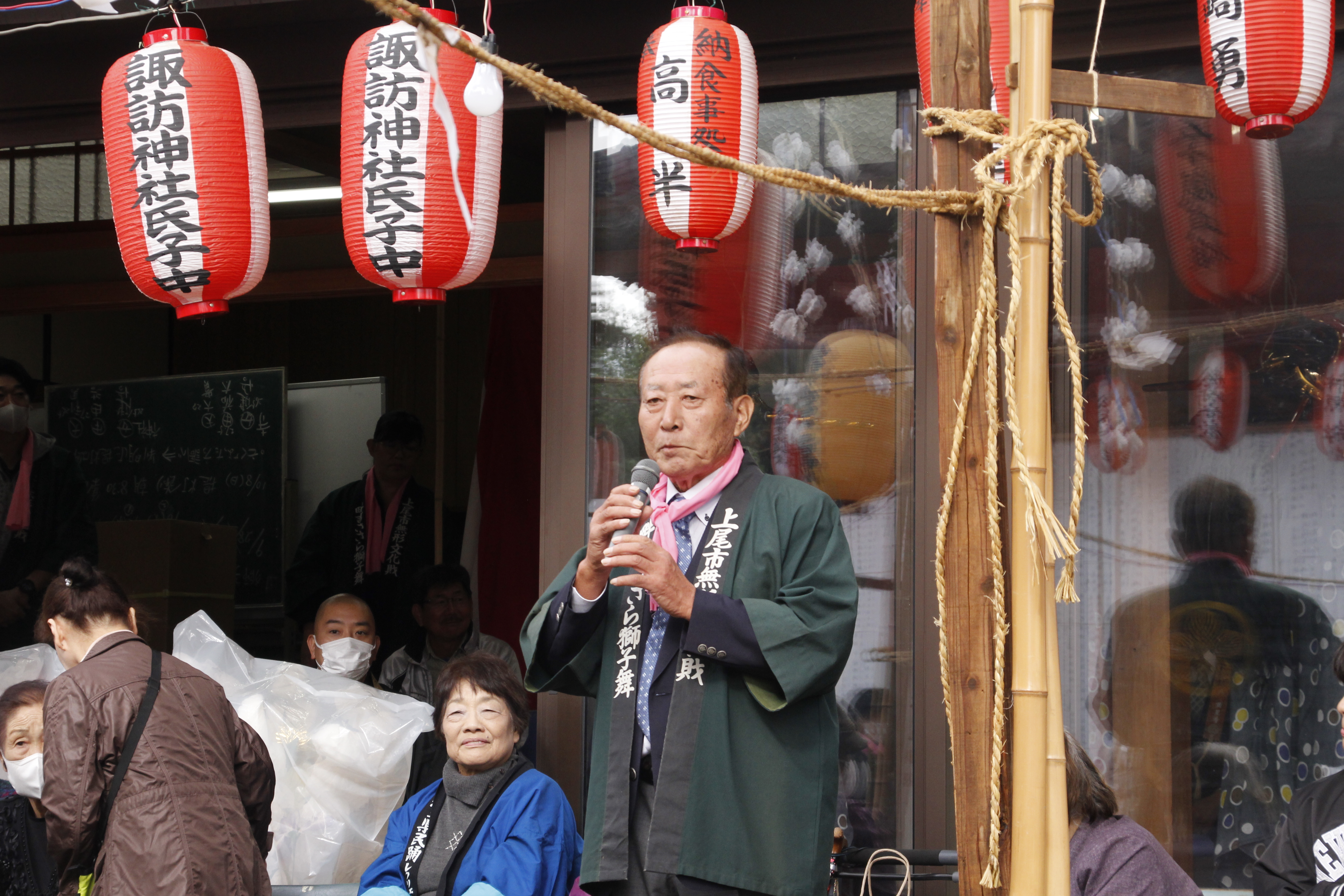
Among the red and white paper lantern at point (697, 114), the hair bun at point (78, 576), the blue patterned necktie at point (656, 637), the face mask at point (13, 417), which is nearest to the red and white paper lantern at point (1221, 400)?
the red and white paper lantern at point (697, 114)

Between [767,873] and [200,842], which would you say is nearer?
[767,873]

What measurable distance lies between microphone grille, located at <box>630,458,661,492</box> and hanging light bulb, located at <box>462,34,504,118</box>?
105cm

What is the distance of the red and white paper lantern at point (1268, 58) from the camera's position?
11.1ft

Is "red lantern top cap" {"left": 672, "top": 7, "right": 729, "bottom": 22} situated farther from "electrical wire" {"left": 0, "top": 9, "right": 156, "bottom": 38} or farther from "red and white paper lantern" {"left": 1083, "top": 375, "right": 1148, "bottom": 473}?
"electrical wire" {"left": 0, "top": 9, "right": 156, "bottom": 38}

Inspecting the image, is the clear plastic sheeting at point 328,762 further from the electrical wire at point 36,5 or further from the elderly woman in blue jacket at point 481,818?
the electrical wire at point 36,5

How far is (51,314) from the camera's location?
808cm

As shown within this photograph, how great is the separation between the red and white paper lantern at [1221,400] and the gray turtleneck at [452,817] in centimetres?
246

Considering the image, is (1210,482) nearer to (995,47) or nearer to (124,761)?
(995,47)

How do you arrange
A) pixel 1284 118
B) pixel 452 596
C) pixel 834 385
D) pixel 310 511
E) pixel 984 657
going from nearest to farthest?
pixel 984 657
pixel 1284 118
pixel 834 385
pixel 452 596
pixel 310 511

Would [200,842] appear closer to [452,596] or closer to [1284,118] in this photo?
[452,596]

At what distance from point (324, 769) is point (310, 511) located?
3813mm

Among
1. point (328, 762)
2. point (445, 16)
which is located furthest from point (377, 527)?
point (445, 16)

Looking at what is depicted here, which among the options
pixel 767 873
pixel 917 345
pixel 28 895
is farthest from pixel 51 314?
Answer: pixel 767 873

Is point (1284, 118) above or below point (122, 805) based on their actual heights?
above
